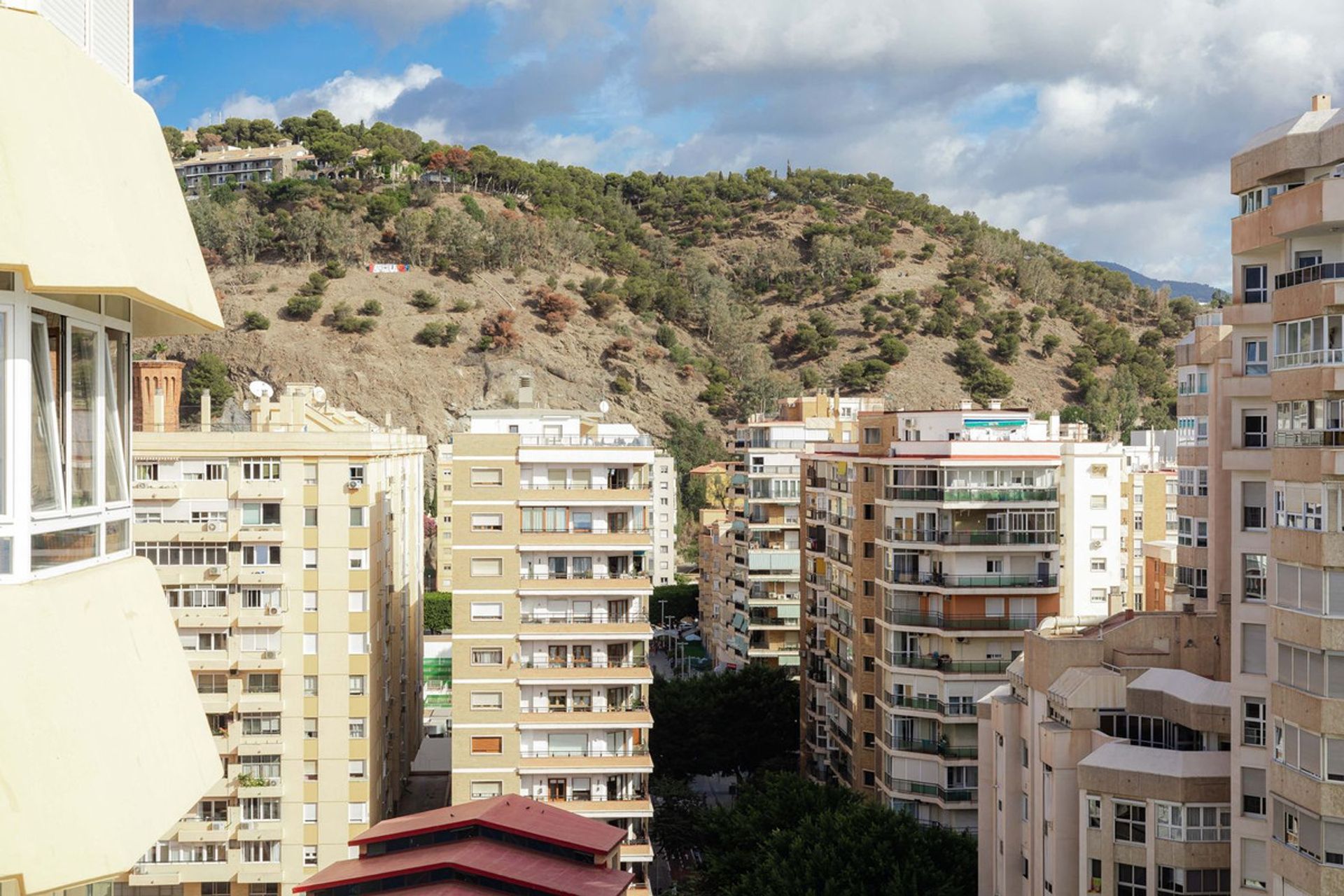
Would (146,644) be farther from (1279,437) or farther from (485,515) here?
(485,515)

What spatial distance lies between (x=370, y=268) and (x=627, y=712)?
264 feet

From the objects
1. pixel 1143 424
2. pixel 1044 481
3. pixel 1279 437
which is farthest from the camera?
pixel 1143 424

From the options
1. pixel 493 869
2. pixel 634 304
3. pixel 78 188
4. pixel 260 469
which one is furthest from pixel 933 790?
pixel 634 304

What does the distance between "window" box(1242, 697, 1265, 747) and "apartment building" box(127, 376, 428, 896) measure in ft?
74.4

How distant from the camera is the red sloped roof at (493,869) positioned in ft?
93.8

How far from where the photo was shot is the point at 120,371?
16.1 feet

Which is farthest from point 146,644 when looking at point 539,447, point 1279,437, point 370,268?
point 370,268

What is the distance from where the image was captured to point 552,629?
111ft

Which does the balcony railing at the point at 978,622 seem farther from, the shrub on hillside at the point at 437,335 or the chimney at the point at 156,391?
the shrub on hillside at the point at 437,335

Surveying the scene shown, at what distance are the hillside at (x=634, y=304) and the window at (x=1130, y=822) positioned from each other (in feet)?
251

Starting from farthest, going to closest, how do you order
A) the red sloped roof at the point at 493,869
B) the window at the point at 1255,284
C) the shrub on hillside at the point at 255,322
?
the shrub on hillside at the point at 255,322 < the red sloped roof at the point at 493,869 < the window at the point at 1255,284

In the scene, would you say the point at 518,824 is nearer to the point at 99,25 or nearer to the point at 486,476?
the point at 486,476

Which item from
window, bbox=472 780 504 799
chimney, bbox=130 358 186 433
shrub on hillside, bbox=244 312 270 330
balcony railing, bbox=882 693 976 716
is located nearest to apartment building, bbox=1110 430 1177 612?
balcony railing, bbox=882 693 976 716

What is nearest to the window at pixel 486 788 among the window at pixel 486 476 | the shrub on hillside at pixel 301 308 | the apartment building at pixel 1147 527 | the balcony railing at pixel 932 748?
the window at pixel 486 476
